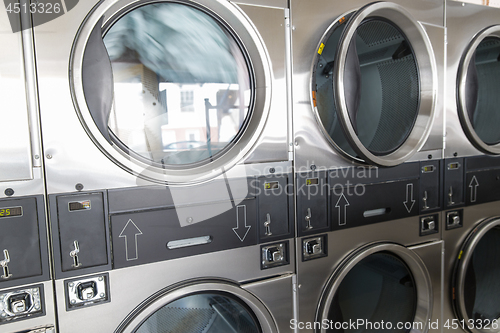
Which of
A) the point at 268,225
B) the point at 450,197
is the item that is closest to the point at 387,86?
the point at 450,197

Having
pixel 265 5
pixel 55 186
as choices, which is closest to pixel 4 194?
pixel 55 186

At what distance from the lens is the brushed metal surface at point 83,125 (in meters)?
1.10

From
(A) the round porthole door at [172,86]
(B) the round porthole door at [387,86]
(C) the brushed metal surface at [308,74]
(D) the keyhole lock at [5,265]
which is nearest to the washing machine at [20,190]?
(D) the keyhole lock at [5,265]

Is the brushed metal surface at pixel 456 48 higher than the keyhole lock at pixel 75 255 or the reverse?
higher

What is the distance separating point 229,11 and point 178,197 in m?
0.78

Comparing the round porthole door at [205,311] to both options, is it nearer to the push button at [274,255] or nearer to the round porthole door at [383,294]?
the push button at [274,255]

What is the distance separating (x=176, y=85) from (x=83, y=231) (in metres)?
0.66

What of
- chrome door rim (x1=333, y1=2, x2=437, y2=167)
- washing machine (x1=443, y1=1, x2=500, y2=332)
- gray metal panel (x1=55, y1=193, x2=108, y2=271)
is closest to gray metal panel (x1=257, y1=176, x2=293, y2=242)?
chrome door rim (x1=333, y1=2, x2=437, y2=167)

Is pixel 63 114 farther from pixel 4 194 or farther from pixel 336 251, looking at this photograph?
pixel 336 251

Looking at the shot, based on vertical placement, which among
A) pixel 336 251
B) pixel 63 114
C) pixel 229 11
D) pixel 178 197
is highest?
pixel 229 11

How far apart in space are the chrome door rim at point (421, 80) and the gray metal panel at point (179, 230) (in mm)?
563

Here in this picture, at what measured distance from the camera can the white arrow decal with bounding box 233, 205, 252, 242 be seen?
1.40m

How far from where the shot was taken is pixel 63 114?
1.13 meters

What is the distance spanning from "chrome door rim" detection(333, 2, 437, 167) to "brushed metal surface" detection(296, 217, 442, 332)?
0.38 meters
